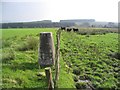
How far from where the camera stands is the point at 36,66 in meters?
16.0

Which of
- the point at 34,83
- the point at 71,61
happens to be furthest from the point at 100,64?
the point at 34,83

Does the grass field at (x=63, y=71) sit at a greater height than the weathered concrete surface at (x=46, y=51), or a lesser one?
lesser

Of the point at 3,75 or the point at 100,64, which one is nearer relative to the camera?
the point at 3,75

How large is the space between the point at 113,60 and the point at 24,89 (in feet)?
40.3

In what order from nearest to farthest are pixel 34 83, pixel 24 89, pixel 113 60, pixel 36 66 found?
pixel 24 89, pixel 34 83, pixel 36 66, pixel 113 60

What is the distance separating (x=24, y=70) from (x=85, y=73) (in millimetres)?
4476

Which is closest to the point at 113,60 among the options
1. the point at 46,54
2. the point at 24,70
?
the point at 46,54

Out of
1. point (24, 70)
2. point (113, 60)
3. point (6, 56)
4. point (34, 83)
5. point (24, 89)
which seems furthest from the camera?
point (113, 60)

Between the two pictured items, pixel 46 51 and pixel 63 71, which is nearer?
pixel 63 71

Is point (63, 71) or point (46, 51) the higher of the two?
point (46, 51)

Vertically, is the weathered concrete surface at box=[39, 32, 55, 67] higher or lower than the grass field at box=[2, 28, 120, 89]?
higher

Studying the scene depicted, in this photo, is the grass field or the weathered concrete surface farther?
the weathered concrete surface

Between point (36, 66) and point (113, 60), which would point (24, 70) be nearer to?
point (36, 66)

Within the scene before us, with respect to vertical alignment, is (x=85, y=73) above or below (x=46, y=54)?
below
